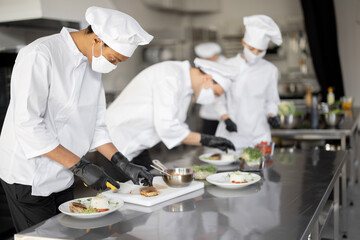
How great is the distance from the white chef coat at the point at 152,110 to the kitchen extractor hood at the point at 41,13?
1284mm

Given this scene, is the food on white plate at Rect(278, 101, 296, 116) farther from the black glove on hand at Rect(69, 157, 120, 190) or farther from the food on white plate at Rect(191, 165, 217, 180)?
the black glove on hand at Rect(69, 157, 120, 190)

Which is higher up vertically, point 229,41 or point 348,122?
point 229,41

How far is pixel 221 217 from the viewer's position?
1.60 m

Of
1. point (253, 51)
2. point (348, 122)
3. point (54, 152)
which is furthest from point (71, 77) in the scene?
point (348, 122)

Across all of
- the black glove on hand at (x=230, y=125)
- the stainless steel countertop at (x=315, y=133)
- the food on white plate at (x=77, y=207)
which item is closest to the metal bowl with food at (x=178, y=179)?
the food on white plate at (x=77, y=207)

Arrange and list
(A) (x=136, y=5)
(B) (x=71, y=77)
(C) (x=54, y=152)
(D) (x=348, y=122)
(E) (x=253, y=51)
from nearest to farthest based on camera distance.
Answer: (C) (x=54, y=152) < (B) (x=71, y=77) < (E) (x=253, y=51) < (D) (x=348, y=122) < (A) (x=136, y=5)

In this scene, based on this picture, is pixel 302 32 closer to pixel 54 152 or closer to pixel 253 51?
pixel 253 51

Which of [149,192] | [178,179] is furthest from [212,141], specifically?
[149,192]

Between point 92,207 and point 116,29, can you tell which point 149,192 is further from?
point 116,29

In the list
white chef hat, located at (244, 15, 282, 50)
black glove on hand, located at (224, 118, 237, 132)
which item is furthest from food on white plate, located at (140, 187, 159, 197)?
white chef hat, located at (244, 15, 282, 50)

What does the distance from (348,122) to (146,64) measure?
10.6 feet

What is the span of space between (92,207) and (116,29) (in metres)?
0.65

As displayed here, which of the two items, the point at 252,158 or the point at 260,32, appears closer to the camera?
the point at 252,158

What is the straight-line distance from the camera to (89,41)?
70.0 inches
